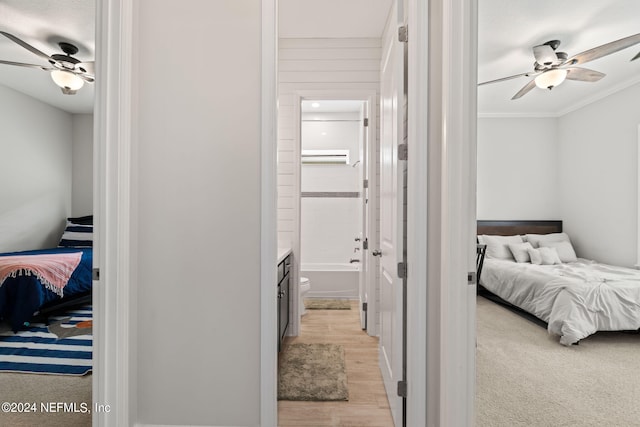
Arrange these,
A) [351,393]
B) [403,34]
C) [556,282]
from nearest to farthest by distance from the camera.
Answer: [403,34]
[351,393]
[556,282]

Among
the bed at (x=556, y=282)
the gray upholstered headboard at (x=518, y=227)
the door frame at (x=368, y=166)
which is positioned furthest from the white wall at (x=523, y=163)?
the door frame at (x=368, y=166)

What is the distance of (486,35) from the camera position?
3.21m

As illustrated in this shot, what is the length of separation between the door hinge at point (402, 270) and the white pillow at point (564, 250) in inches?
170

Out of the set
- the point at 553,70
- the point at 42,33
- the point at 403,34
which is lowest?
the point at 403,34

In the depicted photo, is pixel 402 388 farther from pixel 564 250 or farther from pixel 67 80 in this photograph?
pixel 564 250

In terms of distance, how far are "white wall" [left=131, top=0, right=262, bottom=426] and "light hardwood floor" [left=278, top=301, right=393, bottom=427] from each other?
49cm

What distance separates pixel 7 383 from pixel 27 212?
1701mm

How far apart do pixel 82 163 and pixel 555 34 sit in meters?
4.85

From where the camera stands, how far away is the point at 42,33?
110 inches

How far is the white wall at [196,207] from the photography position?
67.3 inches

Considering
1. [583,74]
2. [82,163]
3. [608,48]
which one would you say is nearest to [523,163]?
[583,74]

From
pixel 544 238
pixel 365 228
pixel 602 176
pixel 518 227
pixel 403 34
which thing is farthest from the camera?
pixel 518 227

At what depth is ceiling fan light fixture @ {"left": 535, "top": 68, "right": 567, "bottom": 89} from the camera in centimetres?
318

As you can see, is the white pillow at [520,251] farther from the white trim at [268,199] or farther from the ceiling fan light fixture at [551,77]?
the white trim at [268,199]
